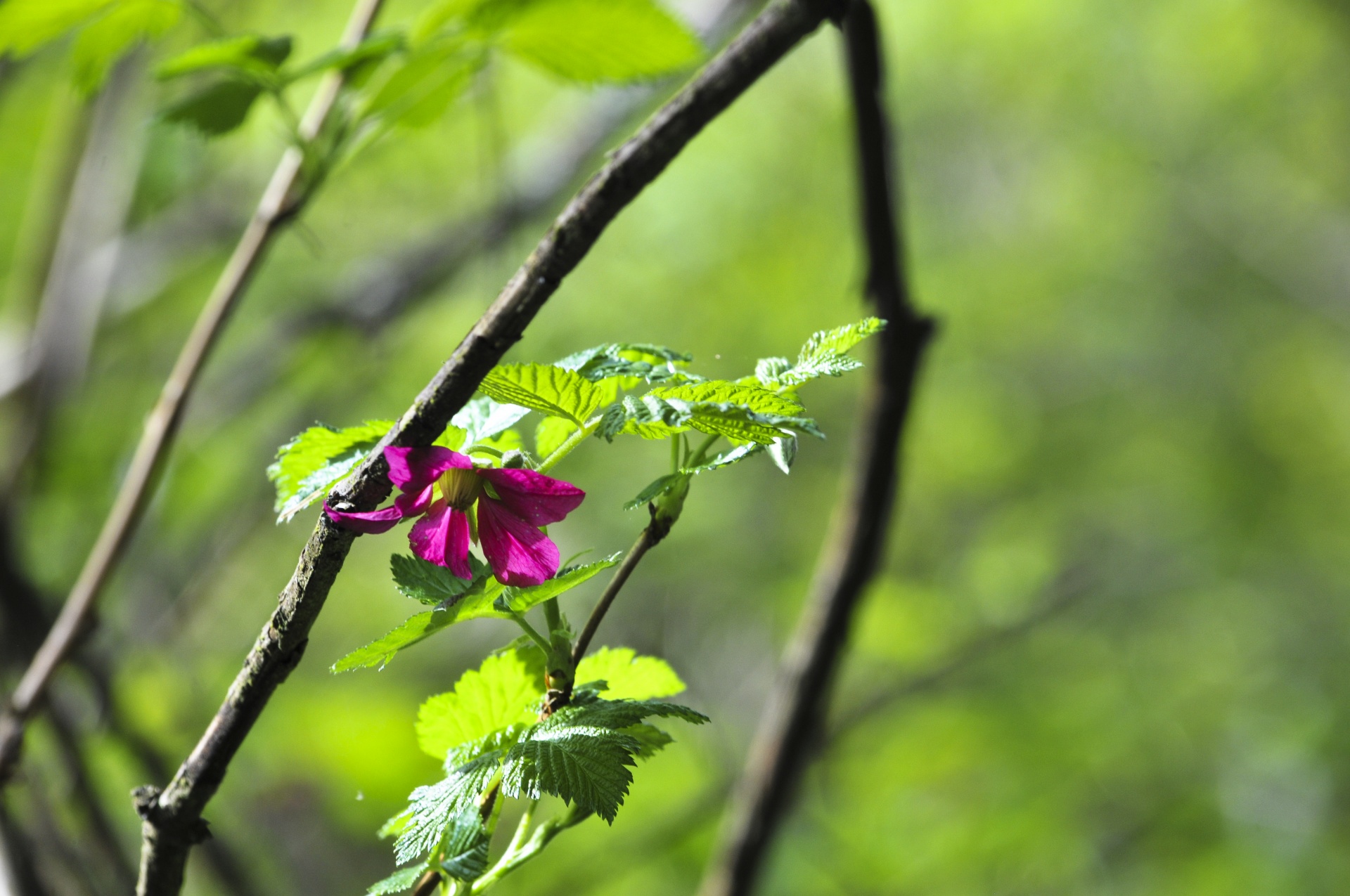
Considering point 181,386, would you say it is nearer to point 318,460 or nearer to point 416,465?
point 318,460

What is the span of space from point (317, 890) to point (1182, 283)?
27.1ft

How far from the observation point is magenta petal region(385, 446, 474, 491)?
0.31 meters

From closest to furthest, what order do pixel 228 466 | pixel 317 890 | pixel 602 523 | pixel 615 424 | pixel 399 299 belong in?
1. pixel 615 424
2. pixel 399 299
3. pixel 317 890
4. pixel 228 466
5. pixel 602 523

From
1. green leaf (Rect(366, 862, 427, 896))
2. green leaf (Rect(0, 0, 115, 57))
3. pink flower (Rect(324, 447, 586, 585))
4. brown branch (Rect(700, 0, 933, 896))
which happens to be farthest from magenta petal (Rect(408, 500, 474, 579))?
green leaf (Rect(0, 0, 115, 57))

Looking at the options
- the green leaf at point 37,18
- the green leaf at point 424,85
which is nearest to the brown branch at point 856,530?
the green leaf at point 424,85

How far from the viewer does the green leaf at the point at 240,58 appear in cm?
64

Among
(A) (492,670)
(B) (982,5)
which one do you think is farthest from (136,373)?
(B) (982,5)

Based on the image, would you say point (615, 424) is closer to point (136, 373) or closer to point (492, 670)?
point (492, 670)

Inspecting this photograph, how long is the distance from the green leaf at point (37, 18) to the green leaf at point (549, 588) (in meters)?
0.57

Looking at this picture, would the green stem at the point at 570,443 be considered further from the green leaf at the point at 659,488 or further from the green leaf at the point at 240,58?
the green leaf at the point at 240,58

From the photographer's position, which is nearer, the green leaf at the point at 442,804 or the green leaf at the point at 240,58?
the green leaf at the point at 442,804

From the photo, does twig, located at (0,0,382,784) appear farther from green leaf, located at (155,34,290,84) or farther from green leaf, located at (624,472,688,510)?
green leaf, located at (624,472,688,510)

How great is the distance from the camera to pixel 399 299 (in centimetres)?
175

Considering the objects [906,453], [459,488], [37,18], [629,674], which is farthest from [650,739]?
[906,453]
